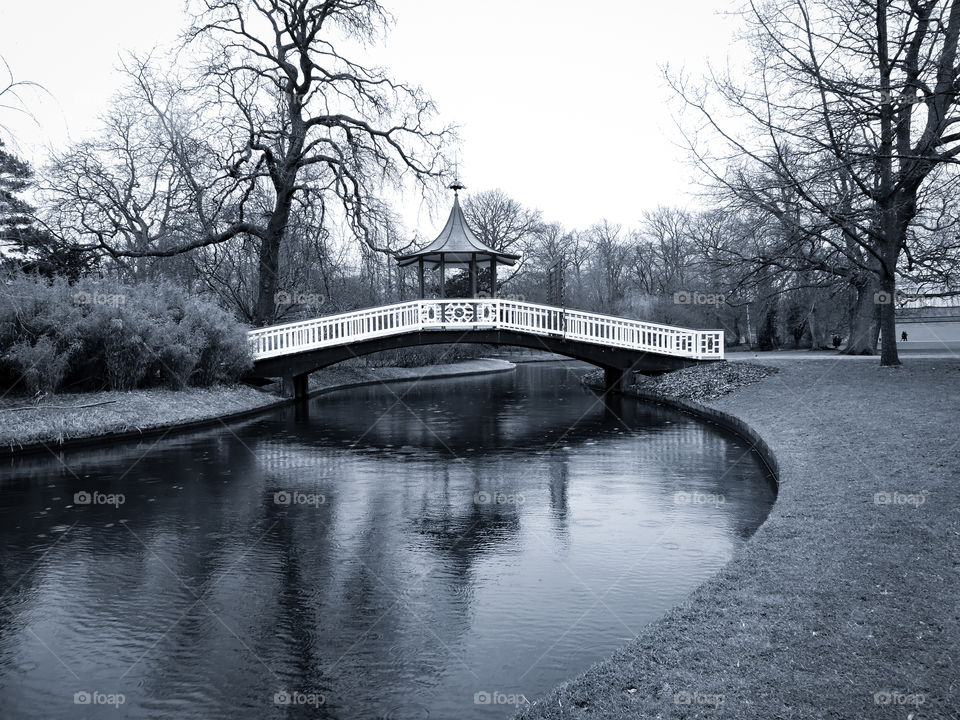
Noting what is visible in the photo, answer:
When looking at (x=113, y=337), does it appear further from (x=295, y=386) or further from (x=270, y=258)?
(x=270, y=258)

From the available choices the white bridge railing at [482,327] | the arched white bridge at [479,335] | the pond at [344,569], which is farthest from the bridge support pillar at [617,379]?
the pond at [344,569]

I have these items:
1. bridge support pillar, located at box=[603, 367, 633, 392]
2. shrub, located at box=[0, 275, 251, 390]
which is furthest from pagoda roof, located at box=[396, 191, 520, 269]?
shrub, located at box=[0, 275, 251, 390]

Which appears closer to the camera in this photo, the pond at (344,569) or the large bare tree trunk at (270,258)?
the pond at (344,569)

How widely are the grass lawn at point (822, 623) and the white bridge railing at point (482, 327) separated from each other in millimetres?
15020

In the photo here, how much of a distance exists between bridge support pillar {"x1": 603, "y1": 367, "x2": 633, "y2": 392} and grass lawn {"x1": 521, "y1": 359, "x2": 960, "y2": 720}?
16857 millimetres

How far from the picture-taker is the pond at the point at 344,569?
15.2ft

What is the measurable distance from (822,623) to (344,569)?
4093 mm

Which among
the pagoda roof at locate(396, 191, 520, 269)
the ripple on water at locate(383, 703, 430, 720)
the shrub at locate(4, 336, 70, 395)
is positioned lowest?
the ripple on water at locate(383, 703, 430, 720)

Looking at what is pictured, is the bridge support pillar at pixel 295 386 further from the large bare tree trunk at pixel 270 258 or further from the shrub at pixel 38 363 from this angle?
the shrub at pixel 38 363

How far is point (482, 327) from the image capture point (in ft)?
76.3

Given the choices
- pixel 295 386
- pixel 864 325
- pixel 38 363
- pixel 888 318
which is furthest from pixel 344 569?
pixel 864 325

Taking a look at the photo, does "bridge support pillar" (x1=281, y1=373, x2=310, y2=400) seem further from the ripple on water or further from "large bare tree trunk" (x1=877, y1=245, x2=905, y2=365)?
the ripple on water

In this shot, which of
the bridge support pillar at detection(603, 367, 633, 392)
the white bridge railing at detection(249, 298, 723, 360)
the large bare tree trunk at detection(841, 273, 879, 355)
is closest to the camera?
the white bridge railing at detection(249, 298, 723, 360)

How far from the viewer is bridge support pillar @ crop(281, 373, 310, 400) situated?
24719 mm
